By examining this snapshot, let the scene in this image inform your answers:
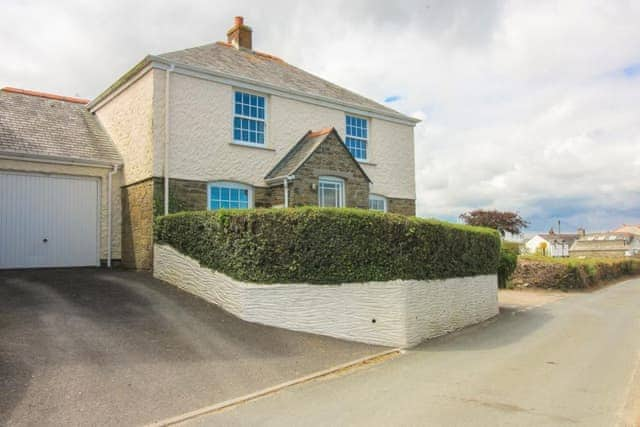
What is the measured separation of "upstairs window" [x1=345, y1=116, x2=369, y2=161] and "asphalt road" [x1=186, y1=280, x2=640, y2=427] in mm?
9162

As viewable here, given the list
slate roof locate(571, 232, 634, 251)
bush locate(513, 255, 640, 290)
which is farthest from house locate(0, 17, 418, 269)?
slate roof locate(571, 232, 634, 251)

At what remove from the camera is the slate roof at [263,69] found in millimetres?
16078

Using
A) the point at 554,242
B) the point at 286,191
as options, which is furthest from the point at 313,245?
the point at 554,242

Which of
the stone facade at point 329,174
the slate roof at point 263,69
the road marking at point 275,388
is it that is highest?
the slate roof at point 263,69

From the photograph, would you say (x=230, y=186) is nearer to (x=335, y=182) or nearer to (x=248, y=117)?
(x=248, y=117)

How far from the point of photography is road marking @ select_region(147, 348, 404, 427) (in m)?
6.01

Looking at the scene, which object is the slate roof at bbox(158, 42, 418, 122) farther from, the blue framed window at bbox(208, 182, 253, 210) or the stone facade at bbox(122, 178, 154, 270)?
the stone facade at bbox(122, 178, 154, 270)

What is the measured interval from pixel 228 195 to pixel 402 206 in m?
8.13

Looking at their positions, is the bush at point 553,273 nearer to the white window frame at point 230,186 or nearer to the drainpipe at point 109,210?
the white window frame at point 230,186

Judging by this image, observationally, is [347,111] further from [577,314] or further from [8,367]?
[8,367]

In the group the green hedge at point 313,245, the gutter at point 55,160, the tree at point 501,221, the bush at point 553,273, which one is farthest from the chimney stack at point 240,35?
the tree at point 501,221

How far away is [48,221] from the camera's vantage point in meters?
14.8

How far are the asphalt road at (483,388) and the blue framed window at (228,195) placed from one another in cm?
787

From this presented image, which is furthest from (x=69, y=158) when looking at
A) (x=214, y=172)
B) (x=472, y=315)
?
(x=472, y=315)
